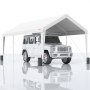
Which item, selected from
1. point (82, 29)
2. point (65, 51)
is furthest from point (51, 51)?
point (82, 29)

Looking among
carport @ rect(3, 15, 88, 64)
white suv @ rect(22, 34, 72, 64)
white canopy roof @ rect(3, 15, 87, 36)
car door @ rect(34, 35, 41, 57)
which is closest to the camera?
carport @ rect(3, 15, 88, 64)

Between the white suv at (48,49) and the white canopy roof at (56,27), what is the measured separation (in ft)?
2.91

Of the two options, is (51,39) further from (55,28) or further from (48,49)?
(55,28)

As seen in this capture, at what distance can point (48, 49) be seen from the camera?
21906 mm

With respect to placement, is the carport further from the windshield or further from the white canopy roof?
the windshield

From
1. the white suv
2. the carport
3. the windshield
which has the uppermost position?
the carport

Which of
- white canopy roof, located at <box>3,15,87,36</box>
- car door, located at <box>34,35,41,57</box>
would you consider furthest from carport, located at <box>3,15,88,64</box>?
car door, located at <box>34,35,41,57</box>

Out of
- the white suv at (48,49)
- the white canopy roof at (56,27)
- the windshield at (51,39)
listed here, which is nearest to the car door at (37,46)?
the white suv at (48,49)

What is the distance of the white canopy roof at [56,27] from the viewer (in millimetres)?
20844

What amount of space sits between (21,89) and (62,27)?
15.0 meters

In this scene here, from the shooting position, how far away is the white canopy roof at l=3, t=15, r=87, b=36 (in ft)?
68.4

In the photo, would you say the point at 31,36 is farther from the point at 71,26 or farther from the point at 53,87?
the point at 53,87

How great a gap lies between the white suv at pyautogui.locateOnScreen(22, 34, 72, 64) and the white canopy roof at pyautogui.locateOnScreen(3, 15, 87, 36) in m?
0.89

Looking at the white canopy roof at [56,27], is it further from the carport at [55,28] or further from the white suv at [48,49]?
the white suv at [48,49]
